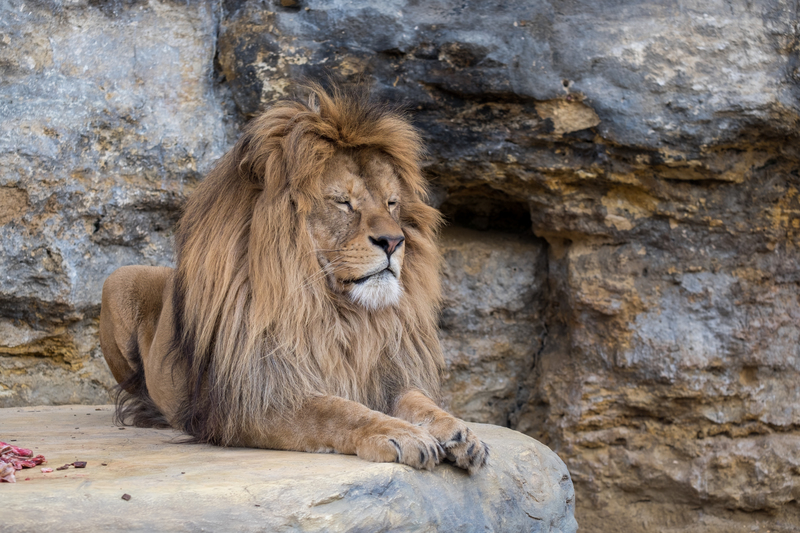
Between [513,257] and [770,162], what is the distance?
5.32 feet

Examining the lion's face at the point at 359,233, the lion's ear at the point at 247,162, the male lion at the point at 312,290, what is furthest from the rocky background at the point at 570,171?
the lion's face at the point at 359,233

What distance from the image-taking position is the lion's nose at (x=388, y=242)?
287cm

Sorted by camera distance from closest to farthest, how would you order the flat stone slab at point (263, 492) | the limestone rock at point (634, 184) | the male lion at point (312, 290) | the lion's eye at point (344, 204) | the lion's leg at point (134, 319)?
the flat stone slab at point (263, 492)
the male lion at point (312, 290)
the lion's eye at point (344, 204)
the lion's leg at point (134, 319)
the limestone rock at point (634, 184)

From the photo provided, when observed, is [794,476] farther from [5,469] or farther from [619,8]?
[5,469]

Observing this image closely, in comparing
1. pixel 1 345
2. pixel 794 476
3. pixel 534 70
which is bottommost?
pixel 794 476

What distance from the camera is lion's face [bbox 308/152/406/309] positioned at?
2889mm

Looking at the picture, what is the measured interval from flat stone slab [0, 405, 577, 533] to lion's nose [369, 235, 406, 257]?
2.44 ft

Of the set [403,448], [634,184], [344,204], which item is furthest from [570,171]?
[403,448]

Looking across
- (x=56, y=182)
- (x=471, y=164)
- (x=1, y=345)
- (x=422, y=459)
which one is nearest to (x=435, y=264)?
(x=422, y=459)

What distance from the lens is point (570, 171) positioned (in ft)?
15.4

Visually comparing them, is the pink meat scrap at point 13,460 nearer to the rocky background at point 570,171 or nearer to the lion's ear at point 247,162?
the lion's ear at point 247,162

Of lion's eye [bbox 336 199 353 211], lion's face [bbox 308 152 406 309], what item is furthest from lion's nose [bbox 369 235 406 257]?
lion's eye [bbox 336 199 353 211]

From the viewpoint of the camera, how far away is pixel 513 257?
17.4ft

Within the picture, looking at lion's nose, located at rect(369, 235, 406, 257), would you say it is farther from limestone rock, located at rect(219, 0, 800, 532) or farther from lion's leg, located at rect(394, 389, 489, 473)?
limestone rock, located at rect(219, 0, 800, 532)
